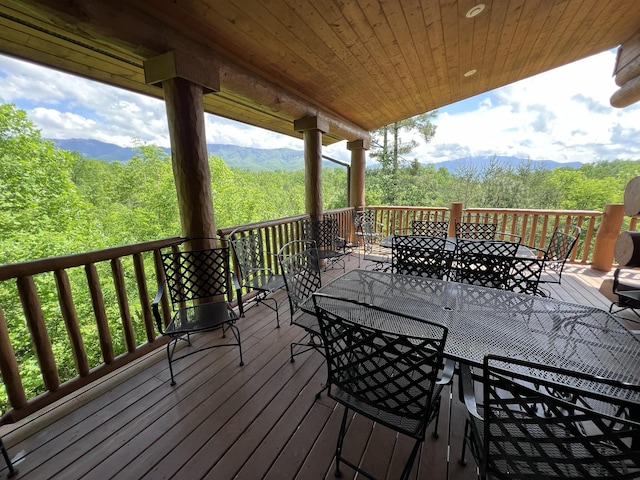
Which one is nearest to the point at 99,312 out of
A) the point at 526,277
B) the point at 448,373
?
the point at 448,373

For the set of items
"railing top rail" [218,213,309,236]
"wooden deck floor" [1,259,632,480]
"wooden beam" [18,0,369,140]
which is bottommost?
"wooden deck floor" [1,259,632,480]

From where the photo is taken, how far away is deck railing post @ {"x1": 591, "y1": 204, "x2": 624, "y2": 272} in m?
3.96

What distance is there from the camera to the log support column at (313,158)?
4.07 meters

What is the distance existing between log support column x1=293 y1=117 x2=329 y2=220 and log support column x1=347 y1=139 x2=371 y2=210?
163 cm

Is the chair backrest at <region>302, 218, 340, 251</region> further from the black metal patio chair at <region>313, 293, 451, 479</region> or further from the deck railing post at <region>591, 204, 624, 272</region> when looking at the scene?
the deck railing post at <region>591, 204, 624, 272</region>

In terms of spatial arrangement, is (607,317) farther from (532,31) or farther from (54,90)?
(54,90)

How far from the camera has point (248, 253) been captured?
2998mm

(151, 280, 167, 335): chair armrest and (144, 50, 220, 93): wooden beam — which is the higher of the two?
(144, 50, 220, 93): wooden beam

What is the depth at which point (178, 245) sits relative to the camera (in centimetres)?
244

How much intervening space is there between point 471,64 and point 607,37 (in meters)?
1.82

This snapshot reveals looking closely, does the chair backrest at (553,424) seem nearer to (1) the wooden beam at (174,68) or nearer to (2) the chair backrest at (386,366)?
(2) the chair backrest at (386,366)

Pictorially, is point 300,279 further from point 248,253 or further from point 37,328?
point 37,328

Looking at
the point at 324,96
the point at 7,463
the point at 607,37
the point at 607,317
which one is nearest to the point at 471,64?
the point at 607,37

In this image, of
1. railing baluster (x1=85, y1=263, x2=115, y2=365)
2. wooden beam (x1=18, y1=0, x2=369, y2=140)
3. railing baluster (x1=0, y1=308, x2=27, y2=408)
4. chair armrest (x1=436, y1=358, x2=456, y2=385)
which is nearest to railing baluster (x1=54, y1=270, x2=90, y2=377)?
railing baluster (x1=85, y1=263, x2=115, y2=365)
